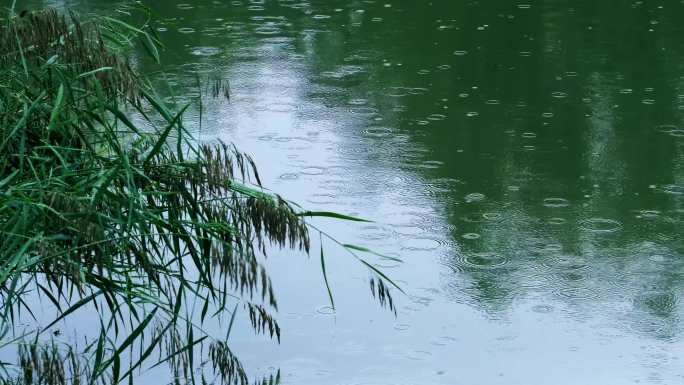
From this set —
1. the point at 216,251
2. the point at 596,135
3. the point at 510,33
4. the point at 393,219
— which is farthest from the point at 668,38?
the point at 216,251

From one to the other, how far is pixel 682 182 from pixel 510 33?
372 centimetres

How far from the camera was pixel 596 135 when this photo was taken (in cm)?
782

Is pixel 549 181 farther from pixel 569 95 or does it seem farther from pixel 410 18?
pixel 410 18

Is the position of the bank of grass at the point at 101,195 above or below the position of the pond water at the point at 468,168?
above

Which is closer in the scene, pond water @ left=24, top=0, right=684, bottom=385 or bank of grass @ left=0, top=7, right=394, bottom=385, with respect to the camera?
bank of grass @ left=0, top=7, right=394, bottom=385

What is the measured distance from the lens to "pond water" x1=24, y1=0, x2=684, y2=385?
16.6ft

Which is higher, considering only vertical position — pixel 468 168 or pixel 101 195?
pixel 101 195

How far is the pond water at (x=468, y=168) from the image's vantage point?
5.05 meters

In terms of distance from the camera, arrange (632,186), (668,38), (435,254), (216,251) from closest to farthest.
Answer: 1. (216,251)
2. (435,254)
3. (632,186)
4. (668,38)

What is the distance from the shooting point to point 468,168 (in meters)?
7.24

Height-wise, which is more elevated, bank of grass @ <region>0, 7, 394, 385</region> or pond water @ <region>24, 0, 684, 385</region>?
bank of grass @ <region>0, 7, 394, 385</region>

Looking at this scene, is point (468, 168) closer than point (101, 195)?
No

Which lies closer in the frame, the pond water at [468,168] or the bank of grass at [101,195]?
the bank of grass at [101,195]

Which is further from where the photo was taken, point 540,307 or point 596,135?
point 596,135
